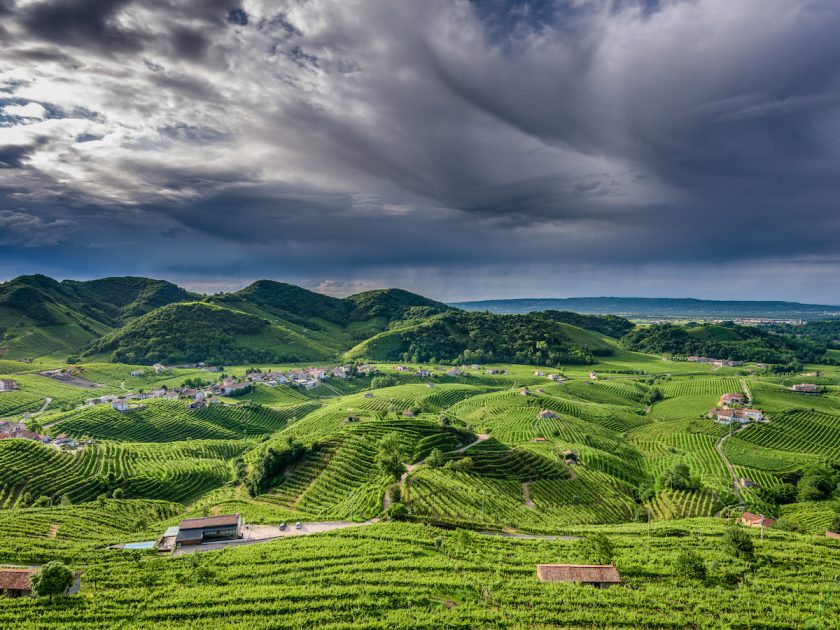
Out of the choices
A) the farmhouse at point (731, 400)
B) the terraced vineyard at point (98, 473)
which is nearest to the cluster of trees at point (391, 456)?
the terraced vineyard at point (98, 473)

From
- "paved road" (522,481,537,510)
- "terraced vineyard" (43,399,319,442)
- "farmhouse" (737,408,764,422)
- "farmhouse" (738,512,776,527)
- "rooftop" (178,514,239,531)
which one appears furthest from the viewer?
"farmhouse" (737,408,764,422)

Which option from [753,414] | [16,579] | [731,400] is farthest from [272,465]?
[731,400]

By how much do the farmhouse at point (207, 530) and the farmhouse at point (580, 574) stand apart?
117ft

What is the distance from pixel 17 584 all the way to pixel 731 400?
601 feet

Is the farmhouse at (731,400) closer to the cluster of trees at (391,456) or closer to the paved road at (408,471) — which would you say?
the paved road at (408,471)

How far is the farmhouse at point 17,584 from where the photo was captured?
3912 centimetres

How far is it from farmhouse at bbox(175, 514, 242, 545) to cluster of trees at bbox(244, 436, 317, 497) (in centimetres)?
2213

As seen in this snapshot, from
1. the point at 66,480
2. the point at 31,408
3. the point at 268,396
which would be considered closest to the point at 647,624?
the point at 66,480

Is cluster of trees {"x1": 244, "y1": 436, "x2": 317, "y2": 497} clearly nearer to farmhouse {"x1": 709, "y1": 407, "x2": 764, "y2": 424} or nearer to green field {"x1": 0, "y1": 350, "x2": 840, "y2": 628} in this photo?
green field {"x1": 0, "y1": 350, "x2": 840, "y2": 628}

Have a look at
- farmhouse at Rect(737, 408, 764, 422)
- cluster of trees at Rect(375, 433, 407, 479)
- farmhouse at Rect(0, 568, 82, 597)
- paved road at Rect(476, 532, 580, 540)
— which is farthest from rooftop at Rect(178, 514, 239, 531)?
farmhouse at Rect(737, 408, 764, 422)

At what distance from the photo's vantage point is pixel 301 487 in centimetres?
7500

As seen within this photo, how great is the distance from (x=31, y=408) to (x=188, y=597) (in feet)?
499

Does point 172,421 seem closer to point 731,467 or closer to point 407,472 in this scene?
point 407,472

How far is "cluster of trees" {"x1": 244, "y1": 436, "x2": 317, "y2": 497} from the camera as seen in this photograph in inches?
3017
